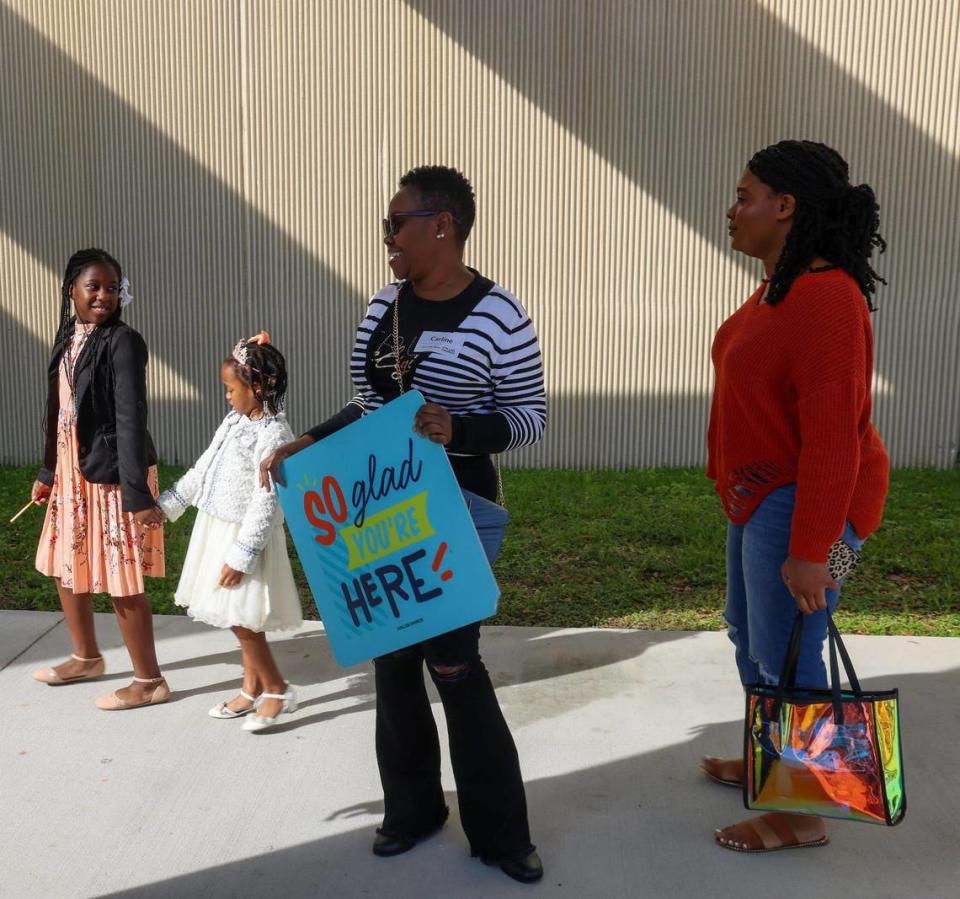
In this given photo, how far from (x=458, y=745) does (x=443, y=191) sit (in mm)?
1401

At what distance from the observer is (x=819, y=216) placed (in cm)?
268

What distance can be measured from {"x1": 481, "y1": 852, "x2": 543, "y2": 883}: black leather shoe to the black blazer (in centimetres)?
174

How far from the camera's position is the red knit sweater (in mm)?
2539

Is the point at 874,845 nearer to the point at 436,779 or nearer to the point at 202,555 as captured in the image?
the point at 436,779

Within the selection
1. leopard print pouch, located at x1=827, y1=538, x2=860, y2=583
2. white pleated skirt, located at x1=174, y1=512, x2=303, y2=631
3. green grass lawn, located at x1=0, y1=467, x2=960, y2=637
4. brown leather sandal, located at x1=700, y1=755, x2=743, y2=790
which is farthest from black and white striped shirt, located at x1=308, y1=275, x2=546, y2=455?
green grass lawn, located at x1=0, y1=467, x2=960, y2=637

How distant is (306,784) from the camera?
11.2 ft

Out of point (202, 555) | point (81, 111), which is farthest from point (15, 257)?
point (202, 555)

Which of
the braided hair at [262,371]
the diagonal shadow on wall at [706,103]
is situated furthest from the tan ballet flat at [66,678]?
the diagonal shadow on wall at [706,103]

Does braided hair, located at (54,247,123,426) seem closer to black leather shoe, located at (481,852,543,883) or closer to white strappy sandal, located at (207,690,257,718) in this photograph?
white strappy sandal, located at (207,690,257,718)

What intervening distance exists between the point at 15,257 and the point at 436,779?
21.9 feet

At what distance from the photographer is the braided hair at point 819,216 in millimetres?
2666

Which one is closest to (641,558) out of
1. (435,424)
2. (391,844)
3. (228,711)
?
(228,711)

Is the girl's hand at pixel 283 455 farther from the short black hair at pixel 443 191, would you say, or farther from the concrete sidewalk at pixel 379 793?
the concrete sidewalk at pixel 379 793

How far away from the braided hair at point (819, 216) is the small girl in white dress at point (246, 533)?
5.85 feet
